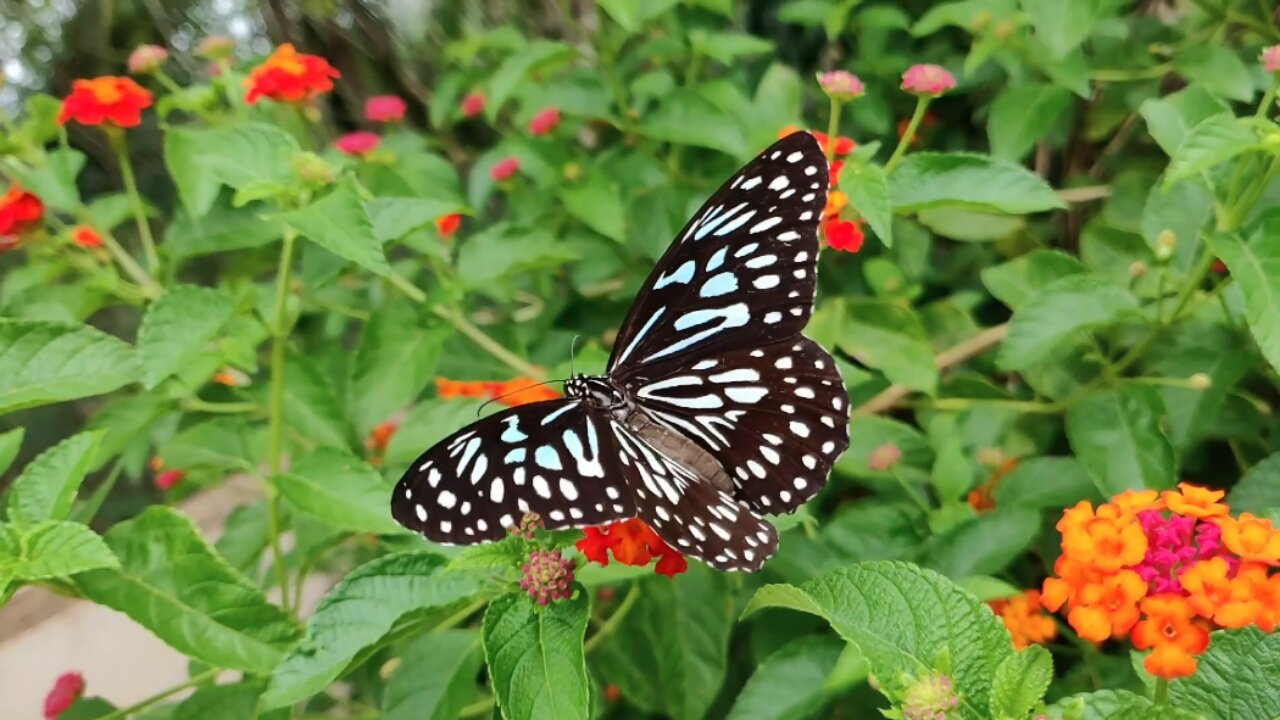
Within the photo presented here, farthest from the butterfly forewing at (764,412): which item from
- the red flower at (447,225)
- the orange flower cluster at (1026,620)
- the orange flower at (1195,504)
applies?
the red flower at (447,225)

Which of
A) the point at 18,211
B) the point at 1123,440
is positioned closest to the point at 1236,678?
the point at 1123,440

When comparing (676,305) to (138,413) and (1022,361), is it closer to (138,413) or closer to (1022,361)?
(1022,361)

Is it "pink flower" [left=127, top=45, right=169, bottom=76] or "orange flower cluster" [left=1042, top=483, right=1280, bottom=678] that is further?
"pink flower" [left=127, top=45, right=169, bottom=76]

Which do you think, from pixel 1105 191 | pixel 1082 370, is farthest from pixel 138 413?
pixel 1105 191

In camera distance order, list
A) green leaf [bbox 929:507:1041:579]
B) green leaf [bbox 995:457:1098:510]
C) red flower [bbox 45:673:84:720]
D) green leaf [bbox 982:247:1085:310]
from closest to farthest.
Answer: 1. green leaf [bbox 929:507:1041:579]
2. green leaf [bbox 995:457:1098:510]
3. green leaf [bbox 982:247:1085:310]
4. red flower [bbox 45:673:84:720]

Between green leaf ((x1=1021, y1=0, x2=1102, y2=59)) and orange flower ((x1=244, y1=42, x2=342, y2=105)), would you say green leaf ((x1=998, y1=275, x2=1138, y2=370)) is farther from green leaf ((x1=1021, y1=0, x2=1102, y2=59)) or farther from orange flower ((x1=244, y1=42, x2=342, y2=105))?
orange flower ((x1=244, y1=42, x2=342, y2=105))

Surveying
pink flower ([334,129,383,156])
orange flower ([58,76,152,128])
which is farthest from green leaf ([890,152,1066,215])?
orange flower ([58,76,152,128])

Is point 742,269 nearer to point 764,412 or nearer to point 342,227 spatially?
point 764,412

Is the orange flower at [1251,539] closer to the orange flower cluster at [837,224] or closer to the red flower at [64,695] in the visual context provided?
the orange flower cluster at [837,224]
